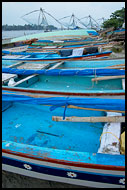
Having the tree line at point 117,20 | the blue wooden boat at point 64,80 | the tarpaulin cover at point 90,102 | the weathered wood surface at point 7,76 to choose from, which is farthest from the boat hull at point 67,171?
the tree line at point 117,20

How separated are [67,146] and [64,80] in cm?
292

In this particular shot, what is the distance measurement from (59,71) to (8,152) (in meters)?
→ 3.07

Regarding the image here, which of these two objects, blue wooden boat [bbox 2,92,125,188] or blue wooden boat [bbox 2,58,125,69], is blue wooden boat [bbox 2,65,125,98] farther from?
blue wooden boat [bbox 2,58,125,69]

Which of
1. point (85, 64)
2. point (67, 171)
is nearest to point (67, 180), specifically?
point (67, 171)

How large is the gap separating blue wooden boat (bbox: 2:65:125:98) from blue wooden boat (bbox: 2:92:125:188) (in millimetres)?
828

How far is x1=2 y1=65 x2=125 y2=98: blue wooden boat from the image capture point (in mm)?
4188

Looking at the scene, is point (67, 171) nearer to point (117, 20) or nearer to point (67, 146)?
point (67, 146)

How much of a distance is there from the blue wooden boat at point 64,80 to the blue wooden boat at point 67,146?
0.83m

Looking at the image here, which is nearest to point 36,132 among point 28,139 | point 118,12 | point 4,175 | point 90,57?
point 28,139

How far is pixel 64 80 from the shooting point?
5258 mm

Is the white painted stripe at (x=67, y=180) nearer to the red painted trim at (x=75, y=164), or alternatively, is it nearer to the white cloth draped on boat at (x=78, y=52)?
the red painted trim at (x=75, y=164)

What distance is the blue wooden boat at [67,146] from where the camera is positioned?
82.5 inches

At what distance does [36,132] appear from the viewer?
3195mm

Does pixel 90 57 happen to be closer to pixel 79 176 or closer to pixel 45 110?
pixel 45 110
